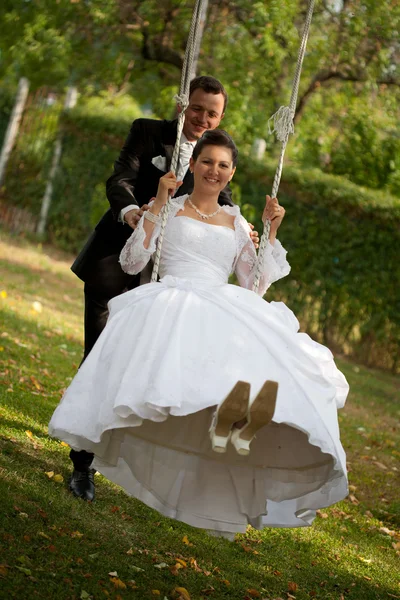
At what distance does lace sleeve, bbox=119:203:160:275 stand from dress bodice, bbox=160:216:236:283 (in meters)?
0.10

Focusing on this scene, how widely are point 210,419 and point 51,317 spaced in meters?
5.84

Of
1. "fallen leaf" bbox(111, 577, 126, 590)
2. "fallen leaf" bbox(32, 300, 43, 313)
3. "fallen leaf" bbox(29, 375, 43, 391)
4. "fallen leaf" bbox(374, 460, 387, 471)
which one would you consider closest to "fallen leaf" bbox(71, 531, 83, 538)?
"fallen leaf" bbox(111, 577, 126, 590)

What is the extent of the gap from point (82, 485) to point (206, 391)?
1513mm

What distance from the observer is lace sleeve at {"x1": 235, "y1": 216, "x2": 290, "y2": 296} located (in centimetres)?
389

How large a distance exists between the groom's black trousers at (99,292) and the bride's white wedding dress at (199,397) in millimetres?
361

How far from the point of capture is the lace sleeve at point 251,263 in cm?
389

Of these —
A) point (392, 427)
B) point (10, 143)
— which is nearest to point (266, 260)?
point (392, 427)

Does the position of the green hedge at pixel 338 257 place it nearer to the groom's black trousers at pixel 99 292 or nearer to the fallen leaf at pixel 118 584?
the groom's black trousers at pixel 99 292

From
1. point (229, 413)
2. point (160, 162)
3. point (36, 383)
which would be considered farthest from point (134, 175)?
point (36, 383)

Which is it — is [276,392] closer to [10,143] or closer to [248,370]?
[248,370]

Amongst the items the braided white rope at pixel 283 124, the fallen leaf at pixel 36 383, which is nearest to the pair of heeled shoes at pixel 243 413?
the braided white rope at pixel 283 124

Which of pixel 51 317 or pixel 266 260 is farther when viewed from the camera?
pixel 51 317

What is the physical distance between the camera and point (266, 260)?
3.86m

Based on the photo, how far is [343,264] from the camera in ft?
37.4
